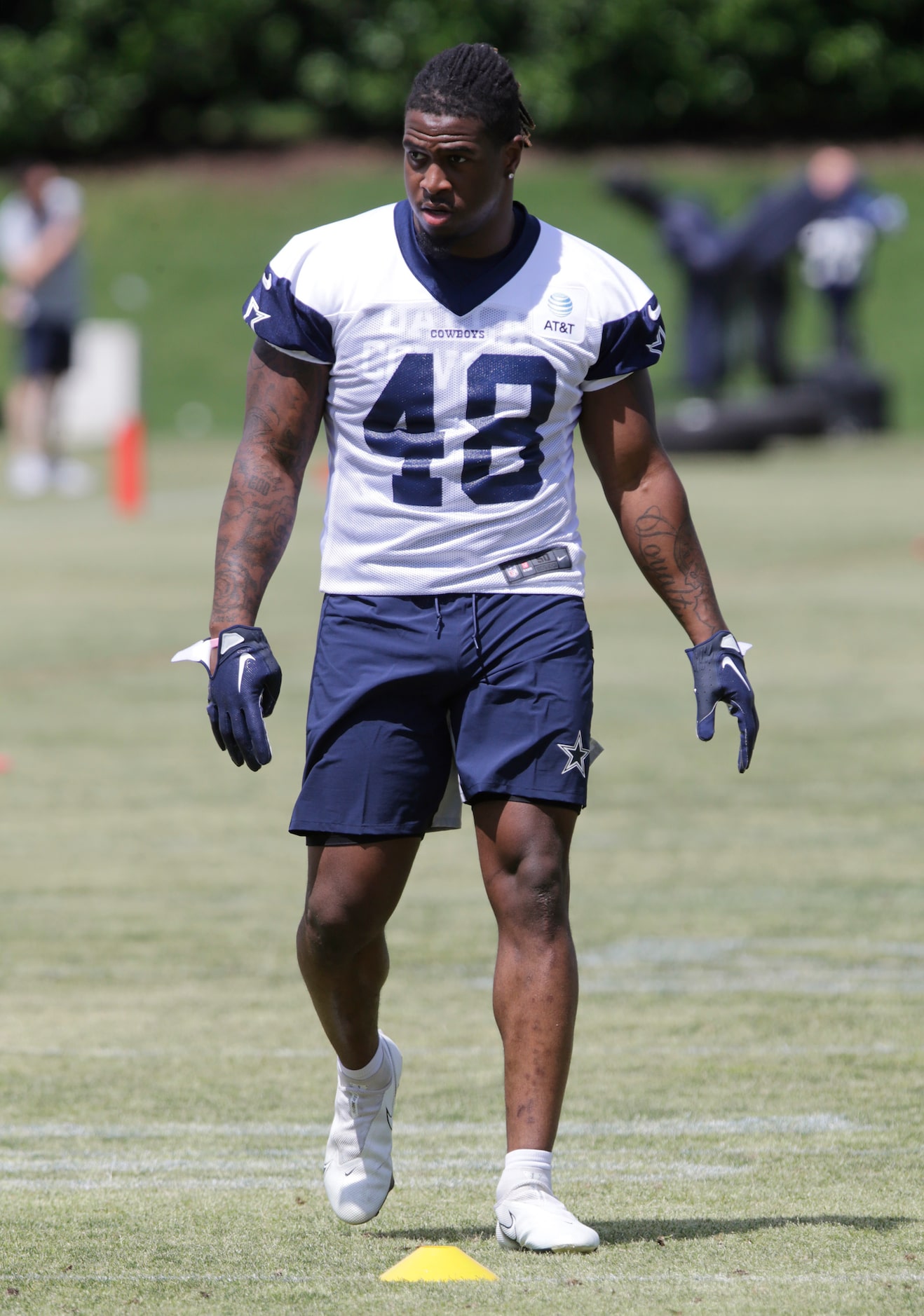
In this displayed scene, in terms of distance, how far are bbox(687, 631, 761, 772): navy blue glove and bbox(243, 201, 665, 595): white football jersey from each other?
0.29 metres

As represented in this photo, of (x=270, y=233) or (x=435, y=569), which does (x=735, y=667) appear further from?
(x=270, y=233)

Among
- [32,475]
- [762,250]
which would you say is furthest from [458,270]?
[762,250]

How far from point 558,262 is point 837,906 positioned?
3347mm

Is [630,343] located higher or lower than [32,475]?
higher

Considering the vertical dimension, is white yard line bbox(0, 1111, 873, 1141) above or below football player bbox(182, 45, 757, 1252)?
below

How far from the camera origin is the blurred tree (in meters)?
47.8

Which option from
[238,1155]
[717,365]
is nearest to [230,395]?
[717,365]

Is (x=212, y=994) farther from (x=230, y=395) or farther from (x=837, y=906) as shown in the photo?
(x=230, y=395)

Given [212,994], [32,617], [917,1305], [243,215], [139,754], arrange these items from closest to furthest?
[917,1305]
[212,994]
[139,754]
[32,617]
[243,215]

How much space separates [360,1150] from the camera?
4.48 m

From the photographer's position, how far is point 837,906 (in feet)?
24.3

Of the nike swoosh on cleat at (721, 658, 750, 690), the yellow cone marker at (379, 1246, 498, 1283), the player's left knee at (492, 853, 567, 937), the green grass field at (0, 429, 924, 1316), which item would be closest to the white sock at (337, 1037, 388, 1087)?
the green grass field at (0, 429, 924, 1316)

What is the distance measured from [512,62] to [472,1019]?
44.8 m

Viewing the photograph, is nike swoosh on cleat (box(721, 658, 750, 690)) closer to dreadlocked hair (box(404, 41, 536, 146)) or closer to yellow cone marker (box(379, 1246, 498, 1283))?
dreadlocked hair (box(404, 41, 536, 146))
